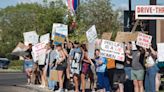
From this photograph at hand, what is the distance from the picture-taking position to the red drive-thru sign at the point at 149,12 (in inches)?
627

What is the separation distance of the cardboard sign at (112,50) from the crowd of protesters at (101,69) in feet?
0.43

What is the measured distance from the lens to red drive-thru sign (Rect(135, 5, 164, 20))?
15.9 m

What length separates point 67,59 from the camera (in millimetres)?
17234

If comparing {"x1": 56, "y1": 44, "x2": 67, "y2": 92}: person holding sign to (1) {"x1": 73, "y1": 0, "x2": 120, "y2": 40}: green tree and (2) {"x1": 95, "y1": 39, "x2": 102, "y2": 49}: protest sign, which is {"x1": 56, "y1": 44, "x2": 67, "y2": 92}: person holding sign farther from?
(1) {"x1": 73, "y1": 0, "x2": 120, "y2": 40}: green tree

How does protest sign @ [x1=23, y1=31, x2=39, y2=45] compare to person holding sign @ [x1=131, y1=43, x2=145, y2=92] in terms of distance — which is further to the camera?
protest sign @ [x1=23, y1=31, x2=39, y2=45]

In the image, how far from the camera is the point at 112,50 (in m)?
15.7

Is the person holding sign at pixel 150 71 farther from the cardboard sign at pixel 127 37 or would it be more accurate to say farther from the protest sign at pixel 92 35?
the protest sign at pixel 92 35

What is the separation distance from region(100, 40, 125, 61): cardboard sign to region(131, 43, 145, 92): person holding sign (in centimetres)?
62

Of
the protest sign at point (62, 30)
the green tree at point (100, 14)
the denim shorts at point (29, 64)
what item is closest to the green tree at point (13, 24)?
the green tree at point (100, 14)

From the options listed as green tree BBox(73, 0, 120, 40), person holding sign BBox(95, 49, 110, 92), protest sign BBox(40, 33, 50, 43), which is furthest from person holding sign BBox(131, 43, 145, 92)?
green tree BBox(73, 0, 120, 40)

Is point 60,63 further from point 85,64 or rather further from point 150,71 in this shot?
point 150,71

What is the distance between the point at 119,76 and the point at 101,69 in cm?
72

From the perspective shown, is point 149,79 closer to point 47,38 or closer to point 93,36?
point 93,36

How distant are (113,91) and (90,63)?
1115 millimetres
